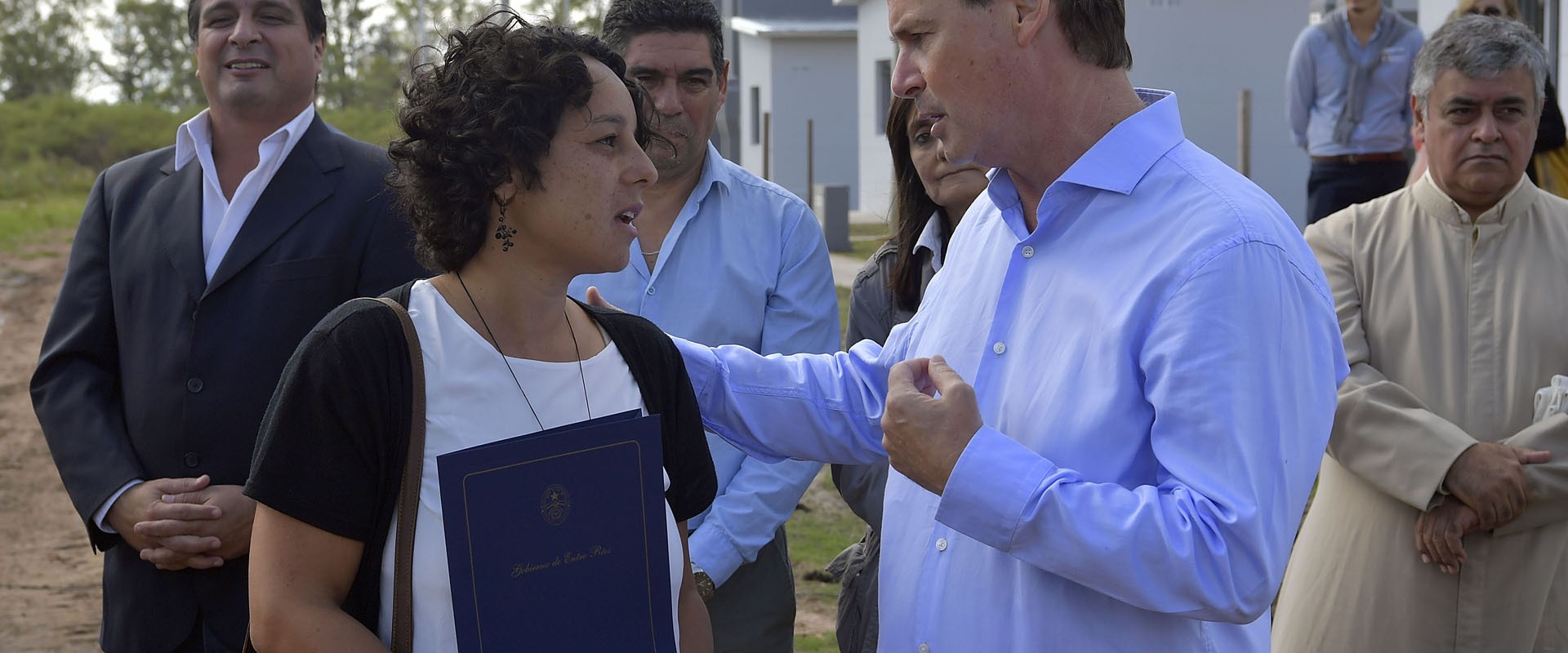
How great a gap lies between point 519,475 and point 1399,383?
106 inches

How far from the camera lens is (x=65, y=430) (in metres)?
3.50

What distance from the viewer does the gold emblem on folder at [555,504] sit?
85.7 inches

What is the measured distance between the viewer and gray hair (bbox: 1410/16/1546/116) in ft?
12.5

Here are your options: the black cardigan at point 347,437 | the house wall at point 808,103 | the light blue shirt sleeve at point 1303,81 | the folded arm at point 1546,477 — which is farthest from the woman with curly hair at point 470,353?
the house wall at point 808,103

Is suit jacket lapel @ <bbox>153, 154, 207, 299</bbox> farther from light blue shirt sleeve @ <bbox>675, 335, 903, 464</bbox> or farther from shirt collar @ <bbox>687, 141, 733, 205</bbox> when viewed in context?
light blue shirt sleeve @ <bbox>675, 335, 903, 464</bbox>

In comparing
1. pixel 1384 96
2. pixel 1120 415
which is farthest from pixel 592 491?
pixel 1384 96

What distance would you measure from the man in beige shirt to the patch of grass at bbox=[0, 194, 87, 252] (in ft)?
84.3

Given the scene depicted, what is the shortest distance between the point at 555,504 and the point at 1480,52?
117 inches

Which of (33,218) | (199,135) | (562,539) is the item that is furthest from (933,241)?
(33,218)

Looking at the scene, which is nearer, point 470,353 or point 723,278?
point 470,353

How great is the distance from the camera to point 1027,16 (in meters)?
2.27

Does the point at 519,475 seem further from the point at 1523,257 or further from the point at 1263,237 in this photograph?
the point at 1523,257

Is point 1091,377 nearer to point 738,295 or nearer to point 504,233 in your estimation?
point 504,233

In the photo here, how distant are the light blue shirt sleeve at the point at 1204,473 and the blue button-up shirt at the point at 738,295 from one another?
1.47m
